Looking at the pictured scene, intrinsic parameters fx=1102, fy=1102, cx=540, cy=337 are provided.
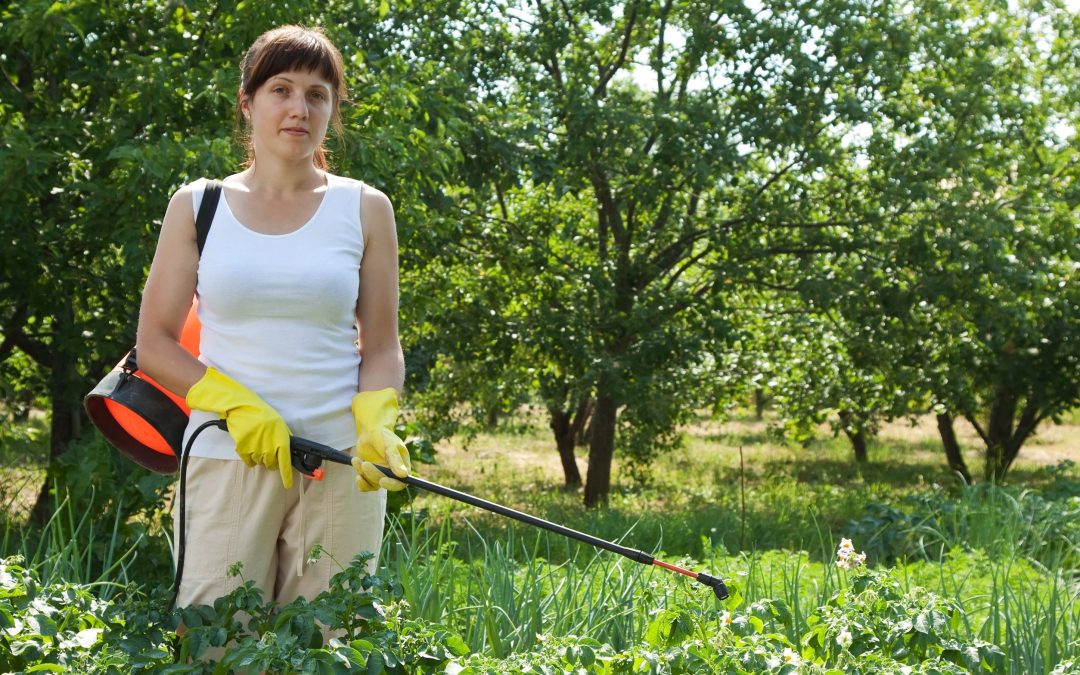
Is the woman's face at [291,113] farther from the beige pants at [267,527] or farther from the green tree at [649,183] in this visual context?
the green tree at [649,183]

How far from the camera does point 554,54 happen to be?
9.28m

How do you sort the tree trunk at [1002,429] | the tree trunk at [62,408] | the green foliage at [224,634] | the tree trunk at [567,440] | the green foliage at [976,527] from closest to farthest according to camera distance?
the green foliage at [224,634]
the green foliage at [976,527]
the tree trunk at [62,408]
the tree trunk at [567,440]
the tree trunk at [1002,429]

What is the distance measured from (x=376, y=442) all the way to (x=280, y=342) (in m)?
0.24

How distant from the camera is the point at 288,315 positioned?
6.05 ft

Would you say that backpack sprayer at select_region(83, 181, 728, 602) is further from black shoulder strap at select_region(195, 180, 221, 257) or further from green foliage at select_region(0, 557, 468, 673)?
green foliage at select_region(0, 557, 468, 673)

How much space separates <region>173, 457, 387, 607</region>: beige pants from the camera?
1861 millimetres

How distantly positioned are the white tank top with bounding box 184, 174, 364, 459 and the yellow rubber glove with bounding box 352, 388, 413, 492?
6 cm

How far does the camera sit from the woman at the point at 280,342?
1.83m

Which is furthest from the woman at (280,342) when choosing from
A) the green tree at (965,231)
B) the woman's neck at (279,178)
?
the green tree at (965,231)

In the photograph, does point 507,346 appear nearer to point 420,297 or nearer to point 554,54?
point 554,54

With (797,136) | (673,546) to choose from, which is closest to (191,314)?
(673,546)

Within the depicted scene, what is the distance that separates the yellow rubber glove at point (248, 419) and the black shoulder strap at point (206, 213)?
23 cm

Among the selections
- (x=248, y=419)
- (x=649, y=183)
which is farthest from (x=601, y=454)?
(x=248, y=419)

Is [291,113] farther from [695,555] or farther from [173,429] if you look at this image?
[695,555]
